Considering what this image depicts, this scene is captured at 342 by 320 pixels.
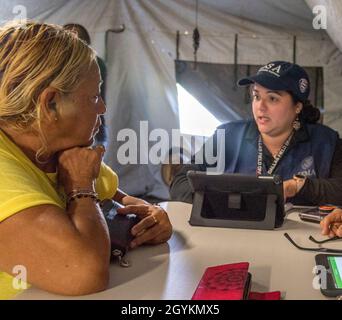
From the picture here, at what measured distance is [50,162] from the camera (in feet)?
3.85

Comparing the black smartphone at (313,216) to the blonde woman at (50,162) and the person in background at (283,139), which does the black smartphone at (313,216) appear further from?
the blonde woman at (50,162)

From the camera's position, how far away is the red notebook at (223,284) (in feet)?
3.01

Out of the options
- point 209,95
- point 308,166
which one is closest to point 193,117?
point 209,95

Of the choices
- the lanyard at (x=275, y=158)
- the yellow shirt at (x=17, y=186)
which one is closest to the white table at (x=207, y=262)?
the yellow shirt at (x=17, y=186)

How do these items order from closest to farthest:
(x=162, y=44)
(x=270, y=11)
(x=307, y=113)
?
(x=307, y=113) → (x=270, y=11) → (x=162, y=44)

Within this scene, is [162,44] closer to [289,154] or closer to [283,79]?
[283,79]

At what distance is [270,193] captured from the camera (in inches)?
58.4

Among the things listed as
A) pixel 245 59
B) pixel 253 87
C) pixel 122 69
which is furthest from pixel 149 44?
pixel 253 87

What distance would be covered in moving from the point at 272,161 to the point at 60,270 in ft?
4.68

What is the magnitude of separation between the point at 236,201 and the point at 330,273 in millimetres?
468

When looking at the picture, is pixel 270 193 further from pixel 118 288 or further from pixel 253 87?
pixel 253 87

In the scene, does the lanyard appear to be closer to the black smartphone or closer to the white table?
the black smartphone

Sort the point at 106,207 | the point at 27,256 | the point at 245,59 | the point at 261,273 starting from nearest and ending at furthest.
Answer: the point at 27,256 < the point at 261,273 < the point at 106,207 < the point at 245,59

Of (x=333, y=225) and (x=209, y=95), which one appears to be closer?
(x=333, y=225)
